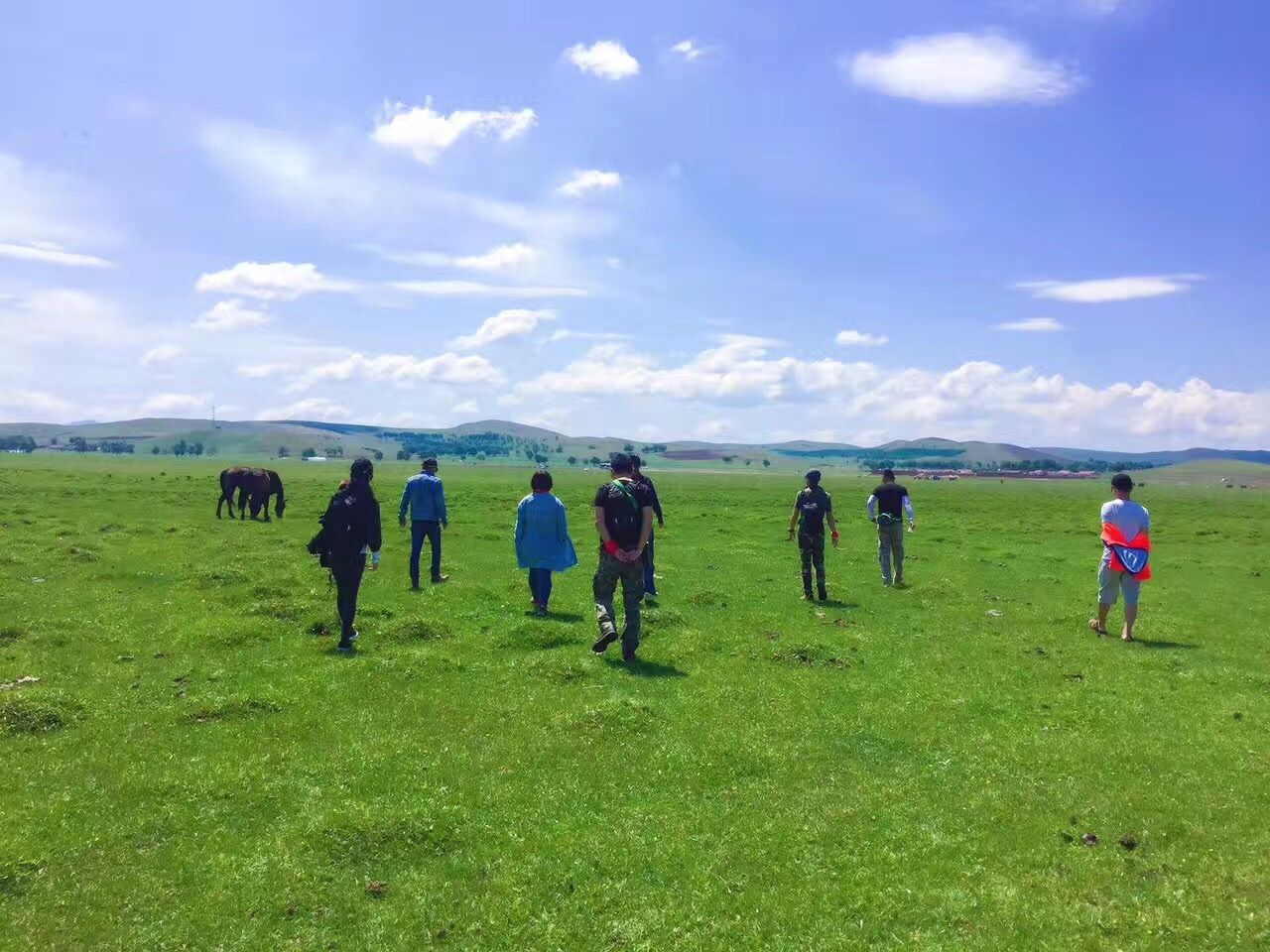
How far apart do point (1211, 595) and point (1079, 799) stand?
1856cm

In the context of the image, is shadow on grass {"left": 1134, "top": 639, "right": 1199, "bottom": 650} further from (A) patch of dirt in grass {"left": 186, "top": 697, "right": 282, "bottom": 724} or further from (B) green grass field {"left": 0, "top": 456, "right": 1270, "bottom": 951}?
(A) patch of dirt in grass {"left": 186, "top": 697, "right": 282, "bottom": 724}

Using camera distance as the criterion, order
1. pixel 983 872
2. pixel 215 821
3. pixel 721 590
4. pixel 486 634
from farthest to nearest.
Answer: pixel 721 590
pixel 486 634
pixel 215 821
pixel 983 872

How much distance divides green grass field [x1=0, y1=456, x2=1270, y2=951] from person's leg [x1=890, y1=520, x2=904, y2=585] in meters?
3.65

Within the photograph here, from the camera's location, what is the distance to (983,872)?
745cm

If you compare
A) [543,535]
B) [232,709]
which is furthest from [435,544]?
[232,709]

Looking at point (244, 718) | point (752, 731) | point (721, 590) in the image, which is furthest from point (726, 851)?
point (721, 590)

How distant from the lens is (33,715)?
10.8 m

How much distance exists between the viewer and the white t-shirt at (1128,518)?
54.0 ft

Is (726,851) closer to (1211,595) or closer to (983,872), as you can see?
(983,872)

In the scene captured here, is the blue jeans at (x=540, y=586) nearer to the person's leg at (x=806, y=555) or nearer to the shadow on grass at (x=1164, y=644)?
the person's leg at (x=806, y=555)

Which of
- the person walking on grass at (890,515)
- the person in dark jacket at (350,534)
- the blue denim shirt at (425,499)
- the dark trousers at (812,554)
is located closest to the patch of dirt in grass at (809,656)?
the dark trousers at (812,554)

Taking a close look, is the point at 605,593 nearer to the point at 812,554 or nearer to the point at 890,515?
the point at 812,554

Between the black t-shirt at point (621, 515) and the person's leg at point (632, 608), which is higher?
the black t-shirt at point (621, 515)

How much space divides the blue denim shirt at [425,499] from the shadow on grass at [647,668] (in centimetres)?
764
